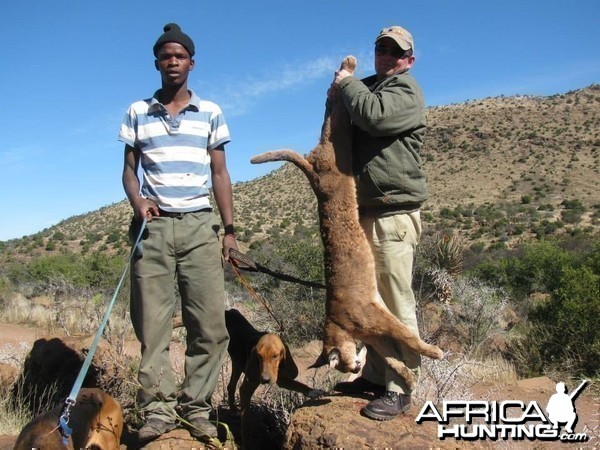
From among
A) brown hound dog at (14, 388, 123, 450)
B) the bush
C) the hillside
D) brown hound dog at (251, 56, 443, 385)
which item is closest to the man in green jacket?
brown hound dog at (251, 56, 443, 385)

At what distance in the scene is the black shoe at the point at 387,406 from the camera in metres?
3.67

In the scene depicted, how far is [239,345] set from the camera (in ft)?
15.5

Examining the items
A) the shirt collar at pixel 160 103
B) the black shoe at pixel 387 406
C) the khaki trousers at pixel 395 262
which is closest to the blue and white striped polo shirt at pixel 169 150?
the shirt collar at pixel 160 103

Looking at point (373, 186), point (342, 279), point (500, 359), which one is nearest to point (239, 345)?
point (342, 279)

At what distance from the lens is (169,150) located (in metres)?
4.18

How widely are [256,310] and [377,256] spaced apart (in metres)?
7.67

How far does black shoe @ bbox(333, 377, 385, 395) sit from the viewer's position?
4141 millimetres

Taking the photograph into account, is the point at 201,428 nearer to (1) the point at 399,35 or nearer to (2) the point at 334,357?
(2) the point at 334,357

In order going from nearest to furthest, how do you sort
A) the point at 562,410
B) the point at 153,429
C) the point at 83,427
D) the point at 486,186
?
the point at 83,427, the point at 153,429, the point at 562,410, the point at 486,186

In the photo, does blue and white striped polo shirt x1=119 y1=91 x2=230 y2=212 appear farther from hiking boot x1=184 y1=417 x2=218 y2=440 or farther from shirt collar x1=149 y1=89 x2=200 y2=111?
hiking boot x1=184 y1=417 x2=218 y2=440

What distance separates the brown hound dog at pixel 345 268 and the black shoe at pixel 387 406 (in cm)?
15

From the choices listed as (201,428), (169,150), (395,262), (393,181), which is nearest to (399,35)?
(393,181)

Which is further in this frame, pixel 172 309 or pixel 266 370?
pixel 172 309

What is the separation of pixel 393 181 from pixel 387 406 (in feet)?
4.95
